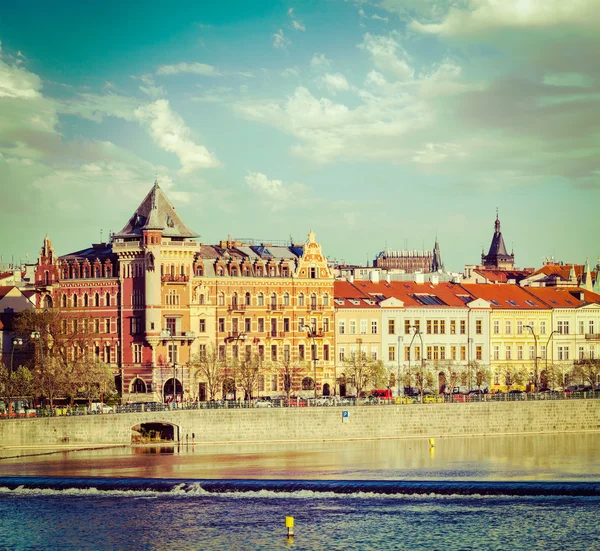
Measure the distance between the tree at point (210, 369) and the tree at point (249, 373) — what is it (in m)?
1.64

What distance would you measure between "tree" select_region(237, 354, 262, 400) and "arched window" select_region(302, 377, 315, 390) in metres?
5.63

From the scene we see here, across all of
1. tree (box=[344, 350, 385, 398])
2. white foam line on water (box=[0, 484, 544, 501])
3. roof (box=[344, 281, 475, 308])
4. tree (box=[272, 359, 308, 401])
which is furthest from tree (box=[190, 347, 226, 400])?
white foam line on water (box=[0, 484, 544, 501])

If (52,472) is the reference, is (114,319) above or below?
above

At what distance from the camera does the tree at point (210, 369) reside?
5300 inches

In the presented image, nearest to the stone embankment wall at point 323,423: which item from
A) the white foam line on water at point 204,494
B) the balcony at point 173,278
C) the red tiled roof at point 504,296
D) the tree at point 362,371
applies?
A: the tree at point 362,371

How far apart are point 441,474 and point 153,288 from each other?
42.5 meters

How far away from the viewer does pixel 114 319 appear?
5458 inches

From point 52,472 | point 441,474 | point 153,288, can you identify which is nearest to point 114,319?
point 153,288

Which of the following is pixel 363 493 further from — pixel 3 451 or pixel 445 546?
pixel 3 451

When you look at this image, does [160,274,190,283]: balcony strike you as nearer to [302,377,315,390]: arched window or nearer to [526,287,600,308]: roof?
[302,377,315,390]: arched window

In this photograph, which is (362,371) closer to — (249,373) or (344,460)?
(249,373)

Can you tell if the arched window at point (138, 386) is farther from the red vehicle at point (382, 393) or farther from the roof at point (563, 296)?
the roof at point (563, 296)

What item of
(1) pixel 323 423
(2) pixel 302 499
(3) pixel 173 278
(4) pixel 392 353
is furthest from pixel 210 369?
(2) pixel 302 499

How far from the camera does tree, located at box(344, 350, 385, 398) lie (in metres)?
140
